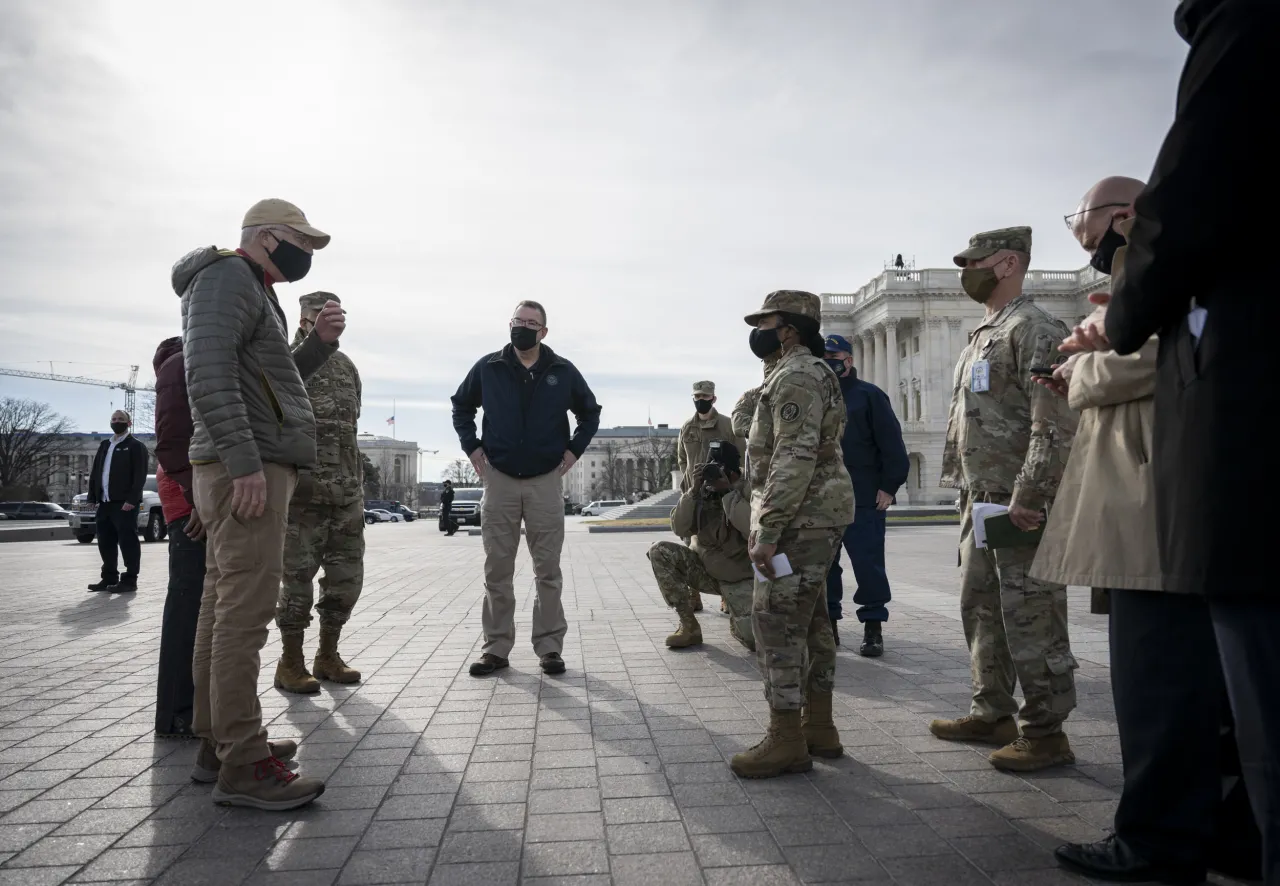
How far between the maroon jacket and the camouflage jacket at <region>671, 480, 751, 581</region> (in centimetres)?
318

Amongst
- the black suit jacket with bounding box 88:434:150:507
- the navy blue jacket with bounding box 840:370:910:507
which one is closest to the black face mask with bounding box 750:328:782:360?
the navy blue jacket with bounding box 840:370:910:507

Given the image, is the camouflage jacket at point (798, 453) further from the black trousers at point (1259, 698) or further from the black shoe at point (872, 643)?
the black shoe at point (872, 643)

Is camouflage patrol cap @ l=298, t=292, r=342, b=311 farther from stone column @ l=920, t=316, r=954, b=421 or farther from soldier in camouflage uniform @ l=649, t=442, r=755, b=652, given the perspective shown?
stone column @ l=920, t=316, r=954, b=421

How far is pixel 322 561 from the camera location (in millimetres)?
5484

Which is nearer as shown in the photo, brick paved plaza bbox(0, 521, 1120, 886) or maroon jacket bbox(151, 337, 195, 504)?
brick paved plaza bbox(0, 521, 1120, 886)

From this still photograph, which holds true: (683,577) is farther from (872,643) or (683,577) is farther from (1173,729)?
(1173,729)

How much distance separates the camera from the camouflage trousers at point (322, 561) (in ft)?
17.3

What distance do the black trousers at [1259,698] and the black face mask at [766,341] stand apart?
2.31m

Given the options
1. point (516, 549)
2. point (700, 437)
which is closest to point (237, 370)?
point (516, 549)

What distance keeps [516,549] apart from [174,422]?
7.98ft

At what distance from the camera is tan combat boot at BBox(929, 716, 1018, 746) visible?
3.98 meters

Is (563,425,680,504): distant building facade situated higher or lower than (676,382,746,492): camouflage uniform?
higher

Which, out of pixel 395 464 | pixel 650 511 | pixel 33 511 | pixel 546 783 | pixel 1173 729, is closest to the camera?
pixel 1173 729

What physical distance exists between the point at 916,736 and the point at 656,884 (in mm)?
2015
